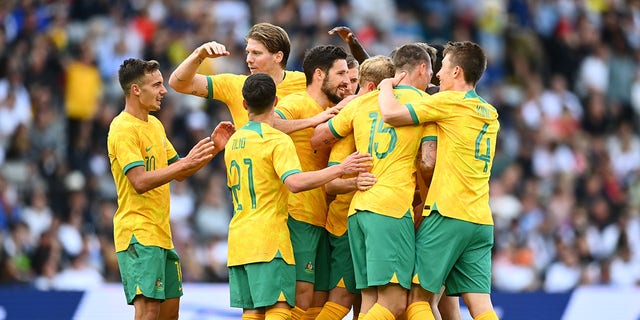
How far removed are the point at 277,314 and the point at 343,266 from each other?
40.6 inches

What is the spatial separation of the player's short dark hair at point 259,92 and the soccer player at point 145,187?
46 centimetres

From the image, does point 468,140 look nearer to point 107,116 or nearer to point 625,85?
point 107,116

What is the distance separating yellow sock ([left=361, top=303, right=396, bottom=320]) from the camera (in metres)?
10.2

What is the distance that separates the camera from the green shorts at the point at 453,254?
10.3 m

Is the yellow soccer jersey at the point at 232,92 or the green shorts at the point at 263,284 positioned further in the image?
the yellow soccer jersey at the point at 232,92

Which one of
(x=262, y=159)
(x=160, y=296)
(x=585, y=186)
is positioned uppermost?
(x=262, y=159)

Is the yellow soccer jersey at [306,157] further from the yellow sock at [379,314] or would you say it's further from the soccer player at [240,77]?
the yellow sock at [379,314]

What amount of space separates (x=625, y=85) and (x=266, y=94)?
13994 mm

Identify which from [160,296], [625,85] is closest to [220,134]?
[160,296]

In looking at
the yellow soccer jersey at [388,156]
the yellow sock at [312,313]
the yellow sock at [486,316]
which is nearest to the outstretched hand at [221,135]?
the yellow soccer jersey at [388,156]

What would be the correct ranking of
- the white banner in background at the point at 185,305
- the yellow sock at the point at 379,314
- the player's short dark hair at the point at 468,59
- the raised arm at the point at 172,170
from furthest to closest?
the white banner in background at the point at 185,305 < the raised arm at the point at 172,170 < the player's short dark hair at the point at 468,59 < the yellow sock at the point at 379,314

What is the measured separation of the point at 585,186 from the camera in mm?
21172

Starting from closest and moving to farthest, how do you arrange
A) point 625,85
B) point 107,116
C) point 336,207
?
point 336,207, point 107,116, point 625,85

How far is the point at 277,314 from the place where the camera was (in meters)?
10.2
